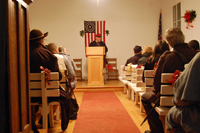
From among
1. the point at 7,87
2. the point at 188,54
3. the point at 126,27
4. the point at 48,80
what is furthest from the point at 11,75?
the point at 126,27

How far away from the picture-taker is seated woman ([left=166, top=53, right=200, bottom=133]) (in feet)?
4.17

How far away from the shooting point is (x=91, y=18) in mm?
8758

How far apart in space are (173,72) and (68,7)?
7.44 meters

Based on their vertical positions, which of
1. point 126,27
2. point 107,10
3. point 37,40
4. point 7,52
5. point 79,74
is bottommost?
point 79,74

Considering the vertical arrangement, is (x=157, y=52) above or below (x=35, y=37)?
below

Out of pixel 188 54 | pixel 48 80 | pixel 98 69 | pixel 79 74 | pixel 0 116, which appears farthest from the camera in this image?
pixel 79 74

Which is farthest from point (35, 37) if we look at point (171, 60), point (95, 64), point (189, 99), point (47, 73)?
point (95, 64)

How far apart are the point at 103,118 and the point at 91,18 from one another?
6.04m

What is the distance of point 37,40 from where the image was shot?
271 centimetres

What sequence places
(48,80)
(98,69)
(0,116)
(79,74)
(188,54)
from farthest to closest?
1. (79,74)
2. (98,69)
3. (48,80)
4. (188,54)
5. (0,116)

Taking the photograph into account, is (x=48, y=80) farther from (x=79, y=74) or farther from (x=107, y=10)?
(x=107, y=10)

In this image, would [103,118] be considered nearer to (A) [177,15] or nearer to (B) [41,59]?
(B) [41,59]

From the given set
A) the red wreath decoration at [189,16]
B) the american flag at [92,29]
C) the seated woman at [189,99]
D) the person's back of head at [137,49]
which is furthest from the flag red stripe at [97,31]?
the seated woman at [189,99]

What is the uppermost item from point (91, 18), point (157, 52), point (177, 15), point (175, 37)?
point (91, 18)
